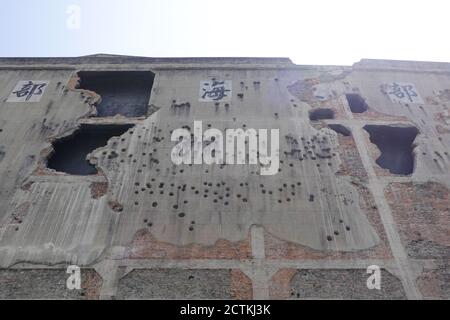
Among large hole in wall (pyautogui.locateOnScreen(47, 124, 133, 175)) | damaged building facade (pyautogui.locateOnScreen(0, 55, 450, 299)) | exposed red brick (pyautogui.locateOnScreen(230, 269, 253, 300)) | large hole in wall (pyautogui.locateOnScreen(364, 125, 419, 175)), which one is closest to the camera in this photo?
exposed red brick (pyautogui.locateOnScreen(230, 269, 253, 300))

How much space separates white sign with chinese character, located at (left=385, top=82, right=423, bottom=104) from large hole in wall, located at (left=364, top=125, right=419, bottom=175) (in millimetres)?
949

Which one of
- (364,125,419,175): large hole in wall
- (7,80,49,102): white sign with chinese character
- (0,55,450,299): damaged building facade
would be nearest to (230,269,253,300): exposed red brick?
(0,55,450,299): damaged building facade

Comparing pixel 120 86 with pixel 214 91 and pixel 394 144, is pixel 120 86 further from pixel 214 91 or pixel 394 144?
pixel 394 144

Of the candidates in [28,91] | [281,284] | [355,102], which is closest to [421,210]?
[281,284]

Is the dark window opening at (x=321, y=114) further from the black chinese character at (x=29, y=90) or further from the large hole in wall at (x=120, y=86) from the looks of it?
the black chinese character at (x=29, y=90)

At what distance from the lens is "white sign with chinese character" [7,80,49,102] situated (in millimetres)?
10078

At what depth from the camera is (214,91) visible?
1012 centimetres

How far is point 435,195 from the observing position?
802 cm

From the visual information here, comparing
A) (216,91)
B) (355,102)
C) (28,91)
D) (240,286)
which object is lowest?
(240,286)

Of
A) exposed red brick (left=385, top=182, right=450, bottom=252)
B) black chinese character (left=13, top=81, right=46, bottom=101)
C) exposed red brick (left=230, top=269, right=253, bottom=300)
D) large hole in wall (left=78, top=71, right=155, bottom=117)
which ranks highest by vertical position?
large hole in wall (left=78, top=71, right=155, bottom=117)

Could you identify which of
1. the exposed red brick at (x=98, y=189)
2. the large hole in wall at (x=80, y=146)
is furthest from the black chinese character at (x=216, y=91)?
the exposed red brick at (x=98, y=189)

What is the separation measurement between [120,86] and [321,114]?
16.5 ft

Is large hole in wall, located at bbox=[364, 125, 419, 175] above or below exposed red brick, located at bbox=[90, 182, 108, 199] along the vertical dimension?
above

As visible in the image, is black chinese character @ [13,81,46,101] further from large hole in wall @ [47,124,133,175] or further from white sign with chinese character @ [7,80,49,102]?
large hole in wall @ [47,124,133,175]
